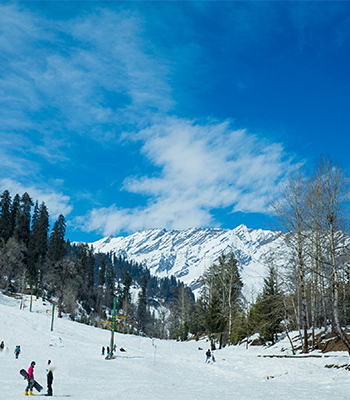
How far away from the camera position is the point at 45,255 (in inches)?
3831

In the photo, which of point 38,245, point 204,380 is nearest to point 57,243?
point 38,245

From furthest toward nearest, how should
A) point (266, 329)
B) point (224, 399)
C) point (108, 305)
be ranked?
point (108, 305), point (266, 329), point (224, 399)

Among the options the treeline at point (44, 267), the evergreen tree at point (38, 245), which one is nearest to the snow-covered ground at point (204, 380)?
the treeline at point (44, 267)

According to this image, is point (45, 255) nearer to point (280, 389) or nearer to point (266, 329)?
point (266, 329)

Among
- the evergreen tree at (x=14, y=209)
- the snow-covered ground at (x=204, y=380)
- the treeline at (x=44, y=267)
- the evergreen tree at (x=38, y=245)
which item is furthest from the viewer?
the evergreen tree at (x=14, y=209)

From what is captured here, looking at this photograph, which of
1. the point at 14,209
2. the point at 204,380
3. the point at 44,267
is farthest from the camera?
the point at 14,209

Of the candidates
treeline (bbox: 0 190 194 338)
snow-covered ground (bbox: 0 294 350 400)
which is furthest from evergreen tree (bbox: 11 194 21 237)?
snow-covered ground (bbox: 0 294 350 400)

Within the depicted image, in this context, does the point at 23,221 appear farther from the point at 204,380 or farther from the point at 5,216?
the point at 204,380

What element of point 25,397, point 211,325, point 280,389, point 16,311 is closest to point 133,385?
point 25,397

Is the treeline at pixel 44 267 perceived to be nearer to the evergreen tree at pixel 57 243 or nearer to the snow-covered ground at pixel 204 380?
the evergreen tree at pixel 57 243

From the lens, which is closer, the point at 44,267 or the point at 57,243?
the point at 44,267

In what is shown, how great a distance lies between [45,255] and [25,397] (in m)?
87.3

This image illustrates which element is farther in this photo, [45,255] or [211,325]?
[45,255]

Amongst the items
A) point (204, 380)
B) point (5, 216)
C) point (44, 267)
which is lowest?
point (204, 380)
